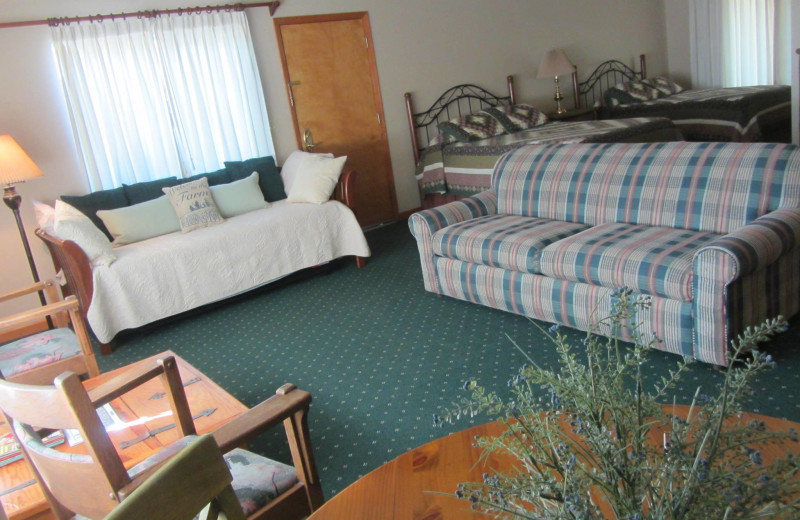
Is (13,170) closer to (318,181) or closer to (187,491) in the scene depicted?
(318,181)

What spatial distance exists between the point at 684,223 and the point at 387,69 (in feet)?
11.7

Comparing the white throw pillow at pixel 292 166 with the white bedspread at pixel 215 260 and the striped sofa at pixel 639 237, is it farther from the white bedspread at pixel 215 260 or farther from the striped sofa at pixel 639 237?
the striped sofa at pixel 639 237

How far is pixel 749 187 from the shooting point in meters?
2.75

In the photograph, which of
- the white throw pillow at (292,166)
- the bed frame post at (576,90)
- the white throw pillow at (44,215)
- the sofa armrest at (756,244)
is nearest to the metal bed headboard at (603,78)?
the bed frame post at (576,90)

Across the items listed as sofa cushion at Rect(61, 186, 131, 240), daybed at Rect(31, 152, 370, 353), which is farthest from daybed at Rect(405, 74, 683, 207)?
sofa cushion at Rect(61, 186, 131, 240)

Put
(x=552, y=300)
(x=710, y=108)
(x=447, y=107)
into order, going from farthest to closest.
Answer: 1. (x=447, y=107)
2. (x=710, y=108)
3. (x=552, y=300)

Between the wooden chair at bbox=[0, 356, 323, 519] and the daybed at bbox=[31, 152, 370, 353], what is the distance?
7.40 ft

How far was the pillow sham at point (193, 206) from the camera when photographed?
14.8 feet

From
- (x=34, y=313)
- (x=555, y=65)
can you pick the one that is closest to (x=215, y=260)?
(x=34, y=313)

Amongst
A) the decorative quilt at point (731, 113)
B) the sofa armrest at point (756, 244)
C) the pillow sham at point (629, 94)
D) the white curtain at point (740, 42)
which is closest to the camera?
the sofa armrest at point (756, 244)

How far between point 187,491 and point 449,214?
9.46ft

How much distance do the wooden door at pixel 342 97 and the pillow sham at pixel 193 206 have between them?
1.17 meters

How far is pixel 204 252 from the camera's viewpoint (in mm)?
4188

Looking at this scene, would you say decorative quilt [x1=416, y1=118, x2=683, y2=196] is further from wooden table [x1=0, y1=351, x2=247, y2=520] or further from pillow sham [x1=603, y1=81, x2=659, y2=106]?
wooden table [x1=0, y1=351, x2=247, y2=520]
